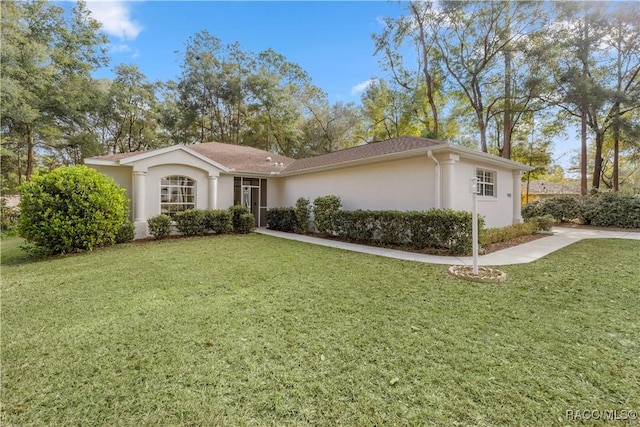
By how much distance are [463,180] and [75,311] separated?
9753mm

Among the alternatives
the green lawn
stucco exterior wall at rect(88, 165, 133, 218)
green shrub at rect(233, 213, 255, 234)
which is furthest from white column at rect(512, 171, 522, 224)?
stucco exterior wall at rect(88, 165, 133, 218)

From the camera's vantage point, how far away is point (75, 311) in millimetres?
3678

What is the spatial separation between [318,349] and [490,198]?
1009 centimetres

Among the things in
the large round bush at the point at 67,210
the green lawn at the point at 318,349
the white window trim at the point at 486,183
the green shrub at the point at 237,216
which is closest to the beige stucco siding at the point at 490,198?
the white window trim at the point at 486,183

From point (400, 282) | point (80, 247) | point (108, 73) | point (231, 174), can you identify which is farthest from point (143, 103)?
point (400, 282)

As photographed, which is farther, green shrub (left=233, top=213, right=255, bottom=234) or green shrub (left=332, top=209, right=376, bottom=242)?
green shrub (left=233, top=213, right=255, bottom=234)

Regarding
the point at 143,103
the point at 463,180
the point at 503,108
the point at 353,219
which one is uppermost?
the point at 143,103

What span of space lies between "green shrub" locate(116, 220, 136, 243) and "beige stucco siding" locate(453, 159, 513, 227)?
1053 centimetres

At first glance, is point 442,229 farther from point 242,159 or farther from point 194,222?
point 242,159

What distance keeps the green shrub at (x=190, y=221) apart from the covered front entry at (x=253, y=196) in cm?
306

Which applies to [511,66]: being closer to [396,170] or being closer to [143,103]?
[396,170]

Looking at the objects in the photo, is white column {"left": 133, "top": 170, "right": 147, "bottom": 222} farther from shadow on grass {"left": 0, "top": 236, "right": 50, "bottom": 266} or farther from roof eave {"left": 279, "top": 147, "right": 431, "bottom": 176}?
roof eave {"left": 279, "top": 147, "right": 431, "bottom": 176}

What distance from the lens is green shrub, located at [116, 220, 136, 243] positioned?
29.4 feet

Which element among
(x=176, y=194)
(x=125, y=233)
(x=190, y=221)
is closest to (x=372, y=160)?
(x=190, y=221)
